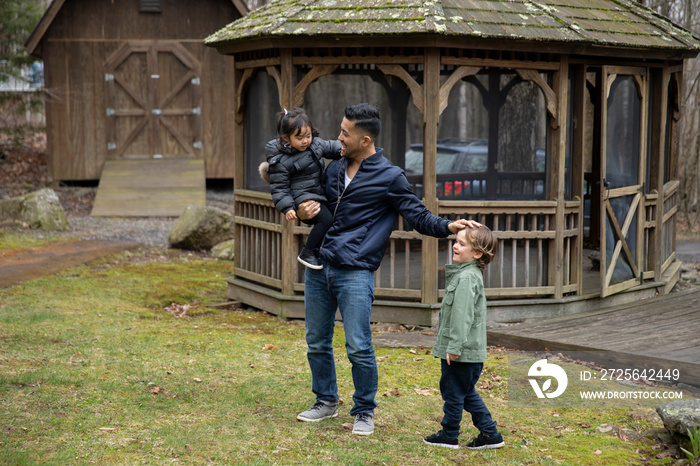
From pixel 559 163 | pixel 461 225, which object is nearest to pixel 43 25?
pixel 559 163

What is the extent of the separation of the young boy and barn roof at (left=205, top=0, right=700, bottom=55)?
3774 millimetres

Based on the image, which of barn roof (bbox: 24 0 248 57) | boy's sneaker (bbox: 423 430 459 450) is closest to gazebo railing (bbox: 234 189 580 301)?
boy's sneaker (bbox: 423 430 459 450)

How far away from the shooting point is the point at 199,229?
548 inches

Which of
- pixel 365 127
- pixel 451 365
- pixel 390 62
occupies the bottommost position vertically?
pixel 451 365

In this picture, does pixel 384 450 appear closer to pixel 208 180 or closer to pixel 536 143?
pixel 536 143

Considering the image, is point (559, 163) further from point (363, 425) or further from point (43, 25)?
point (43, 25)

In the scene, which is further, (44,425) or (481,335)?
(44,425)

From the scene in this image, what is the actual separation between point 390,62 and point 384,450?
15.7 ft

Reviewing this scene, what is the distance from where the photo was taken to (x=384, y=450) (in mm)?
4887

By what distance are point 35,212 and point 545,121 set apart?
10.2 metres

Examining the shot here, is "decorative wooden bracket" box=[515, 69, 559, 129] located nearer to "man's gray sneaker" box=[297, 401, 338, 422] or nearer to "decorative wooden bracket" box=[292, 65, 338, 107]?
"decorative wooden bracket" box=[292, 65, 338, 107]

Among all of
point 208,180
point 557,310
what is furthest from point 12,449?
point 208,180

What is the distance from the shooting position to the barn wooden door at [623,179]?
9258 mm
